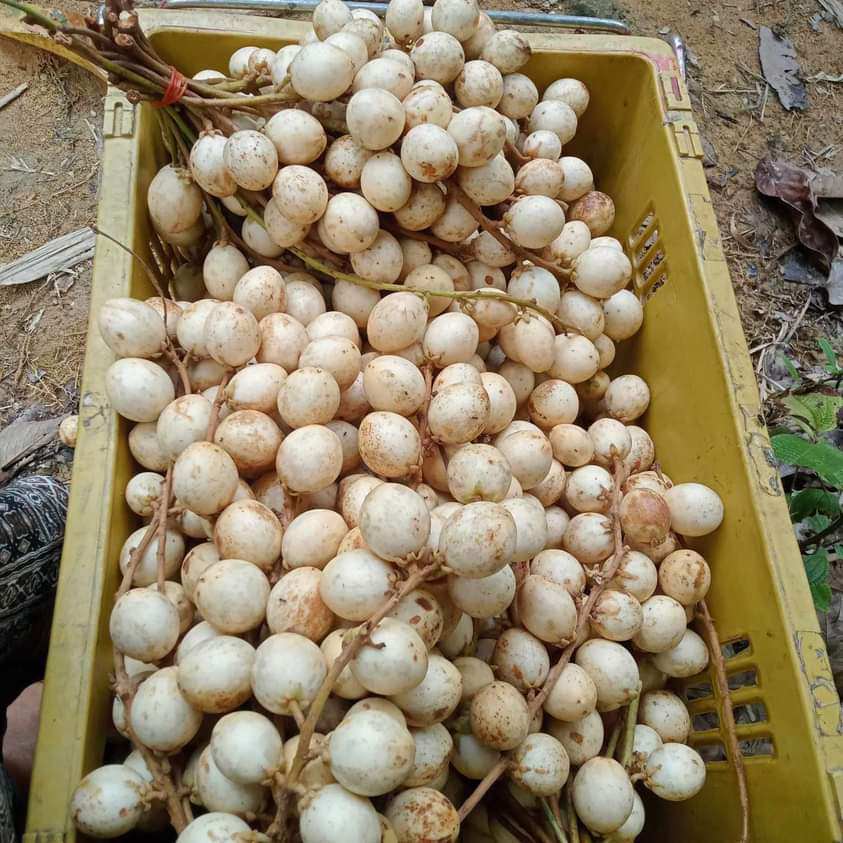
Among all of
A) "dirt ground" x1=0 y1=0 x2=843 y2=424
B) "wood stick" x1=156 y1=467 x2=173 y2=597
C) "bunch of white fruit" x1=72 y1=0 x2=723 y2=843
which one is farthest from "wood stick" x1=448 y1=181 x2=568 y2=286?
"dirt ground" x1=0 y1=0 x2=843 y2=424

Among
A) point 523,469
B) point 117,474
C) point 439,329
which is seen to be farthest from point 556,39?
point 117,474

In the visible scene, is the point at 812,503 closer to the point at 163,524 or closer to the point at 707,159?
the point at 163,524

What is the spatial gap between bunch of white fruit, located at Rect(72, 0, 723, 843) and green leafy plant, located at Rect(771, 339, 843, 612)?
331mm

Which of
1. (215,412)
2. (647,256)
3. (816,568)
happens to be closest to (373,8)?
(647,256)

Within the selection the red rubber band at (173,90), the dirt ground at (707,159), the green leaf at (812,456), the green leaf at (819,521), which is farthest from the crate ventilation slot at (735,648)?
the red rubber band at (173,90)

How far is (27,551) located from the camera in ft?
4.48

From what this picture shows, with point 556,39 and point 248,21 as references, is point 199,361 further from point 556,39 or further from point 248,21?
point 556,39

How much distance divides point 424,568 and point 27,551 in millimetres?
819

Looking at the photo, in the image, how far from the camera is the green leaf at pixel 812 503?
1865 millimetres

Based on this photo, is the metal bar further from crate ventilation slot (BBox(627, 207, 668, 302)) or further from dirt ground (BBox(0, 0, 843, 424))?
dirt ground (BBox(0, 0, 843, 424))

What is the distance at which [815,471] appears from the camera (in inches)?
74.2

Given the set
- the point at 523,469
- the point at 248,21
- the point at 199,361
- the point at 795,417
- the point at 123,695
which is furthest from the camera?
the point at 795,417

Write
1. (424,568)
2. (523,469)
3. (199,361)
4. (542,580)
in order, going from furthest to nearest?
(199,361), (523,469), (542,580), (424,568)

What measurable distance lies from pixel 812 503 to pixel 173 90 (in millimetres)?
1773
